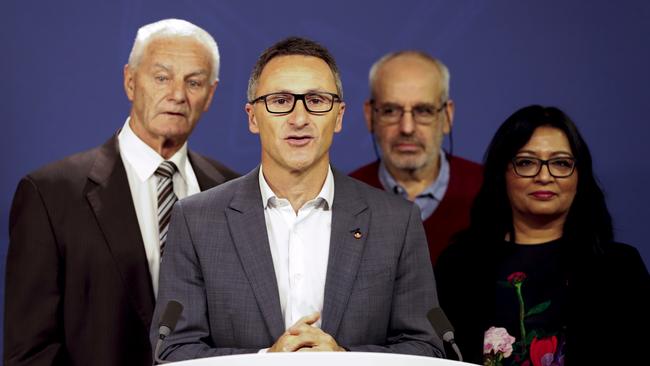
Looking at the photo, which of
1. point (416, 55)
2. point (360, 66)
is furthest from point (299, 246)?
point (360, 66)

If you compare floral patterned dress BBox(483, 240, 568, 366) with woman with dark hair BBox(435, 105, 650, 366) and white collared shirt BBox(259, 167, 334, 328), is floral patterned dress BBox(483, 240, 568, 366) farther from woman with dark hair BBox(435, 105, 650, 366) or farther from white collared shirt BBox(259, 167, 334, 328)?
Result: white collared shirt BBox(259, 167, 334, 328)

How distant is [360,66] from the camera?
4.62m

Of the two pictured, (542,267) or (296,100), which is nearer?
(296,100)

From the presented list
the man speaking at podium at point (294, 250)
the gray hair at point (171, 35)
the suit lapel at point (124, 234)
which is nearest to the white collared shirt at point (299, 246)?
the man speaking at podium at point (294, 250)

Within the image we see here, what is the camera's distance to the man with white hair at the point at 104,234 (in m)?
3.38

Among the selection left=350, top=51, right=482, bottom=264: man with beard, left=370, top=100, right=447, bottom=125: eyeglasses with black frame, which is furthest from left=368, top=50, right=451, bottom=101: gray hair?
left=370, top=100, right=447, bottom=125: eyeglasses with black frame

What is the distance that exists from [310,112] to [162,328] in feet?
2.32

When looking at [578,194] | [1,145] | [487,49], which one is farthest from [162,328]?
[487,49]

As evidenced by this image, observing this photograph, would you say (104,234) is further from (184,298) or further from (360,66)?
(360,66)

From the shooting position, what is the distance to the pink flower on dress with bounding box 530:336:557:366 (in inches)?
133

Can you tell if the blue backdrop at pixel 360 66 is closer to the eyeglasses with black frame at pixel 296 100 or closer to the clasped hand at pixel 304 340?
the eyeglasses with black frame at pixel 296 100

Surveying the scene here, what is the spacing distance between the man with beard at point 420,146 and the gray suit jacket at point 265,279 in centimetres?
115

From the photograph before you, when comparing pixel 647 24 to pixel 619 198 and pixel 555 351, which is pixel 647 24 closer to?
pixel 619 198

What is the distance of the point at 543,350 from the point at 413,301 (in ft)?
2.34
